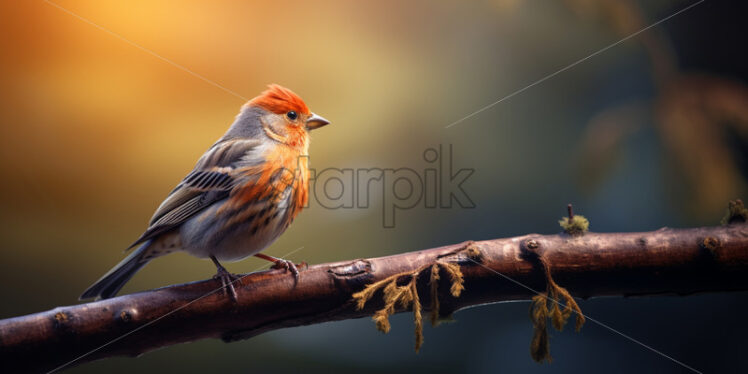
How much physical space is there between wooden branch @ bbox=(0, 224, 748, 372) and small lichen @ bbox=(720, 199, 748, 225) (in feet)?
0.09

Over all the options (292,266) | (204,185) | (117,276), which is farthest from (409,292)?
(117,276)

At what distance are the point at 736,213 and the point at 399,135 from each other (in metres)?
1.27

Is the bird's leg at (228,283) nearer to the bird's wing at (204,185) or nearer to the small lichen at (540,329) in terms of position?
the bird's wing at (204,185)

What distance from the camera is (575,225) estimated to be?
5.18 ft

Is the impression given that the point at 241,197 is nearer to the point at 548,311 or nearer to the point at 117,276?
the point at 117,276

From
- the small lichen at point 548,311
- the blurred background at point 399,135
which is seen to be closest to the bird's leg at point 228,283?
the blurred background at point 399,135

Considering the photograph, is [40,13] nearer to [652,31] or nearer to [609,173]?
[609,173]

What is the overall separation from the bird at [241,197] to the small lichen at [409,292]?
0.28 meters

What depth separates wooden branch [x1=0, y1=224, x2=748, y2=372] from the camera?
4.95ft

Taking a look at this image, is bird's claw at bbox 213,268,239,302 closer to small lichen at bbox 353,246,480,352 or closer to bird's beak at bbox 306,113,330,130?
small lichen at bbox 353,246,480,352

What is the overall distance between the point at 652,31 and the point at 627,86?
0.28 metres

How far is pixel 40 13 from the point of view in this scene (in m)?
1.91

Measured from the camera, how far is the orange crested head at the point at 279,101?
1.92 meters

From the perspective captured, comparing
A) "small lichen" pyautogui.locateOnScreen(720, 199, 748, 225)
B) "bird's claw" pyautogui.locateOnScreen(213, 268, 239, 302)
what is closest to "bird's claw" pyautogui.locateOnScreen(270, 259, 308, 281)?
"bird's claw" pyautogui.locateOnScreen(213, 268, 239, 302)
